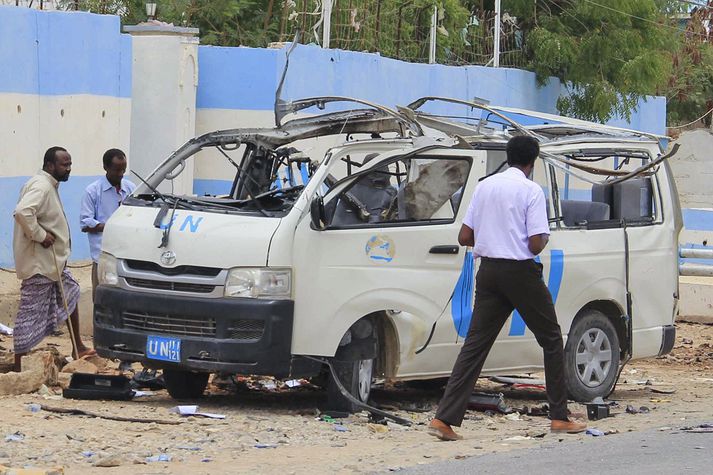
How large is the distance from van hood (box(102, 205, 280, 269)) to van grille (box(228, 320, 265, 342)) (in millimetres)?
359

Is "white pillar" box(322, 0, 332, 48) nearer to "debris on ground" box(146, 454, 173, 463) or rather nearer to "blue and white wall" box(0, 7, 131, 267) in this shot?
"blue and white wall" box(0, 7, 131, 267)

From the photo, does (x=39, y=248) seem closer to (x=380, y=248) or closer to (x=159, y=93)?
(x=380, y=248)

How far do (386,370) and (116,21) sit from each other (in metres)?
6.41

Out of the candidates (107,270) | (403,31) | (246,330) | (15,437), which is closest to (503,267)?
(246,330)

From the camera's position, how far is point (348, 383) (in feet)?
28.9

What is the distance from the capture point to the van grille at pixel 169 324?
338 inches

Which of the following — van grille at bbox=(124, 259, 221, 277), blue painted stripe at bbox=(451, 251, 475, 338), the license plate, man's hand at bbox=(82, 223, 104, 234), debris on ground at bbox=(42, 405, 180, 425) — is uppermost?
man's hand at bbox=(82, 223, 104, 234)

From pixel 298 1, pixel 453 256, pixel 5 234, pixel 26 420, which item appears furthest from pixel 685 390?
pixel 298 1

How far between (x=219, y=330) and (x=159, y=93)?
725 cm

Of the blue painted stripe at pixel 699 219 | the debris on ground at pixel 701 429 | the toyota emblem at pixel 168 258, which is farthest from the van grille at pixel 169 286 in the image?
the blue painted stripe at pixel 699 219

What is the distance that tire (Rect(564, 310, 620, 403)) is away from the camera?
9914 mm

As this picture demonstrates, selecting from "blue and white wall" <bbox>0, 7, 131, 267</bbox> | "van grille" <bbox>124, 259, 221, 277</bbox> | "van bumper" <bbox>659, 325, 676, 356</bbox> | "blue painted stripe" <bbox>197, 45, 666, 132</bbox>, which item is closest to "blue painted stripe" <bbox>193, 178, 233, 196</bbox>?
"blue painted stripe" <bbox>197, 45, 666, 132</bbox>

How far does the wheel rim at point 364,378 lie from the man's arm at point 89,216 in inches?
122

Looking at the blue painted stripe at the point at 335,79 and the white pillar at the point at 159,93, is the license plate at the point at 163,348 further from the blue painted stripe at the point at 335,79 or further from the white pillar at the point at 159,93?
the blue painted stripe at the point at 335,79
